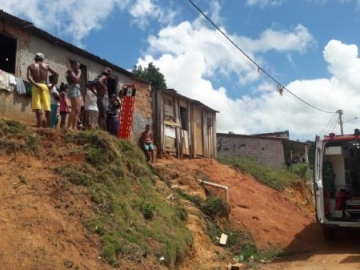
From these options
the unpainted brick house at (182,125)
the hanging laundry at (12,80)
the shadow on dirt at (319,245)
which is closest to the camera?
the shadow on dirt at (319,245)

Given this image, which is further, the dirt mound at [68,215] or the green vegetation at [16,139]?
the green vegetation at [16,139]

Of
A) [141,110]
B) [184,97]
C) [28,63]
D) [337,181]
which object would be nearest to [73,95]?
[28,63]

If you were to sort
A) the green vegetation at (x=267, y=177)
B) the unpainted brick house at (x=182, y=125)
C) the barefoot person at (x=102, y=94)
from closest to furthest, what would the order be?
the barefoot person at (x=102, y=94), the unpainted brick house at (x=182, y=125), the green vegetation at (x=267, y=177)

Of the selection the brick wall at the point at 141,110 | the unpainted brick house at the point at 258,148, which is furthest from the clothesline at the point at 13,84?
the unpainted brick house at the point at 258,148

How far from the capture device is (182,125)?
17.9m

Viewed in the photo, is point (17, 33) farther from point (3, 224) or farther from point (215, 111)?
point (215, 111)

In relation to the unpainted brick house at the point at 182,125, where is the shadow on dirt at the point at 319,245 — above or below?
below

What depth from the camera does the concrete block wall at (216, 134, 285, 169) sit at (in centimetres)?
2861

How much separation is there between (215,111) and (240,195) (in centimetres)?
740

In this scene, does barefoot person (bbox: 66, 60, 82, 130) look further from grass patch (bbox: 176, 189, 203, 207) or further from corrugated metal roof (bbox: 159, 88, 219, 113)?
corrugated metal roof (bbox: 159, 88, 219, 113)

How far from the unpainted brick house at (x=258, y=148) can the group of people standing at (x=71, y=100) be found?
56.5 ft

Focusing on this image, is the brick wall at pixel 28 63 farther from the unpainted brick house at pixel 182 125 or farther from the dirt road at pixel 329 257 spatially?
the dirt road at pixel 329 257

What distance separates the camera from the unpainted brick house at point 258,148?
93.9 ft

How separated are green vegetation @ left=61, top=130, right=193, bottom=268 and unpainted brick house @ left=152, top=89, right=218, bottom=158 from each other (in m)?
5.98
